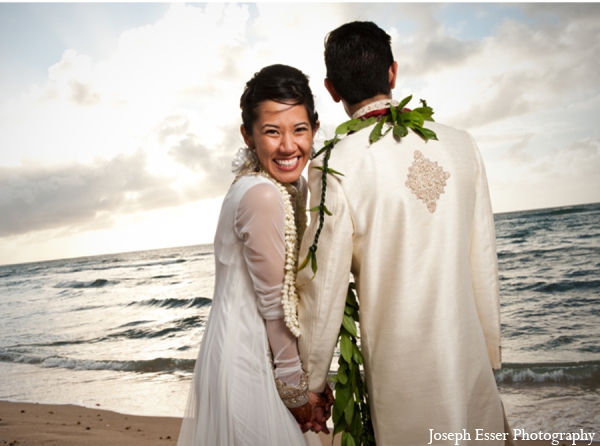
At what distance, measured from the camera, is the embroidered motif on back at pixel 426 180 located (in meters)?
1.76

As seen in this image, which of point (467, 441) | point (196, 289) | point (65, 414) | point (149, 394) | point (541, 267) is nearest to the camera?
point (467, 441)

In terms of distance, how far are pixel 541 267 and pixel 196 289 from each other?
12094mm

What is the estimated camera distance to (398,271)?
1751 millimetres

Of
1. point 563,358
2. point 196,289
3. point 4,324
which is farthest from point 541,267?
point 4,324

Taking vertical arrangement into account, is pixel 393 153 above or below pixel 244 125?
below

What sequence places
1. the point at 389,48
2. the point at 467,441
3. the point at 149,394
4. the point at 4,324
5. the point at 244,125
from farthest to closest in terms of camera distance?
the point at 4,324 < the point at 149,394 < the point at 244,125 < the point at 389,48 < the point at 467,441

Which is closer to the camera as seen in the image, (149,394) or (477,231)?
(477,231)

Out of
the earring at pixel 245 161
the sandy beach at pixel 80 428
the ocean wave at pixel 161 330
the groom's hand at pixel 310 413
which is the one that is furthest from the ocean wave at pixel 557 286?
the earring at pixel 245 161

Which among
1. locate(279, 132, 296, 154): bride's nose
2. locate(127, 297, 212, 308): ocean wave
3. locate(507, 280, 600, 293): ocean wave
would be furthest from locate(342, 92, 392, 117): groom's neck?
locate(127, 297, 212, 308): ocean wave

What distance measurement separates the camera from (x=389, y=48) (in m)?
1.89

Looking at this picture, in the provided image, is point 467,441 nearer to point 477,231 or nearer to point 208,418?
point 477,231

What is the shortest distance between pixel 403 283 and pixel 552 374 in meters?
5.18

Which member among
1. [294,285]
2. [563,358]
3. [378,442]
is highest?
[294,285]

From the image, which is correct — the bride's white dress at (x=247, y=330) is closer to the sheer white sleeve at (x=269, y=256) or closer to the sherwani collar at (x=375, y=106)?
the sheer white sleeve at (x=269, y=256)
